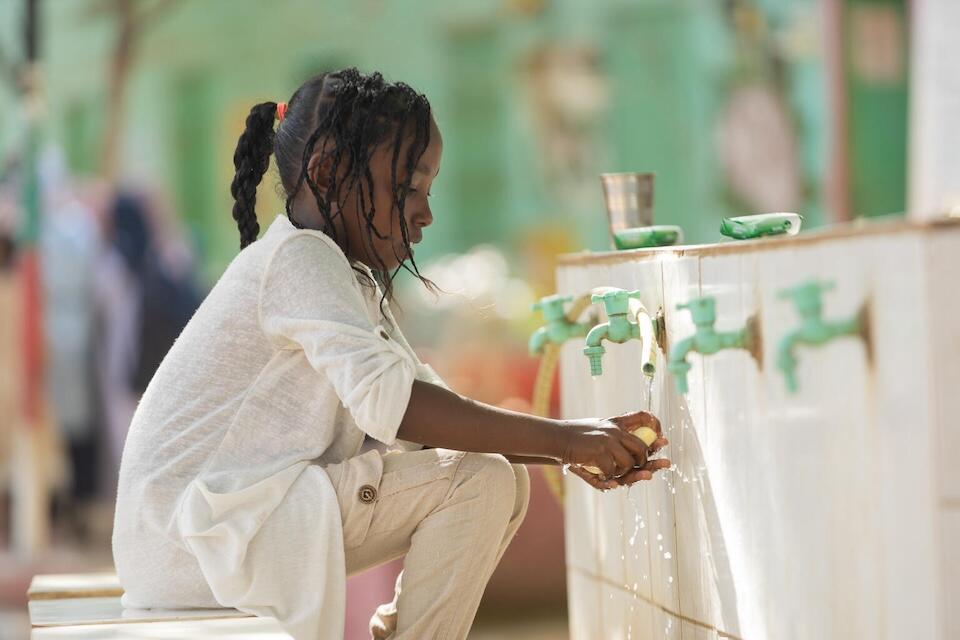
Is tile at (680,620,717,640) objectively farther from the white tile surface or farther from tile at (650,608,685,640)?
the white tile surface

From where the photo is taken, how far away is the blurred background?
6523 millimetres

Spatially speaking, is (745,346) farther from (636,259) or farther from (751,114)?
(751,114)

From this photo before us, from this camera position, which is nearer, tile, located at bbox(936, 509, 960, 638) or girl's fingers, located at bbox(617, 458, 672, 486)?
tile, located at bbox(936, 509, 960, 638)

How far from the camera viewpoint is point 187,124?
279 inches

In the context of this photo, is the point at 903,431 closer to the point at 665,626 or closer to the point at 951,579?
the point at 951,579

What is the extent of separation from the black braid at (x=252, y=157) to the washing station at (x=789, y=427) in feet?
1.68

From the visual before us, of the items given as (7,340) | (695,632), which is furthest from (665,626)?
(7,340)

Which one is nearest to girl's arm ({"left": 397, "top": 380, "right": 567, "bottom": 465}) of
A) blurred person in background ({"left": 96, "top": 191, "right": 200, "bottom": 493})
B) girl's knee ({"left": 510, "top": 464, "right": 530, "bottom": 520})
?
girl's knee ({"left": 510, "top": 464, "right": 530, "bottom": 520})

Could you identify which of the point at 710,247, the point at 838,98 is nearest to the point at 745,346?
the point at 710,247

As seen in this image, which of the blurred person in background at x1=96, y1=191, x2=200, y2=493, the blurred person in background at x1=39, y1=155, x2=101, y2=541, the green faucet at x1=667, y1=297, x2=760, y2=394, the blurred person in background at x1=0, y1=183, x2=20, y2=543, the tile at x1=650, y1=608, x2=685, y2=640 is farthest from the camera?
the blurred person in background at x1=96, y1=191, x2=200, y2=493

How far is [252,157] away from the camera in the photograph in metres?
2.34

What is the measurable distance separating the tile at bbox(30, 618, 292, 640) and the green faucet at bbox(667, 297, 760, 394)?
0.59 metres

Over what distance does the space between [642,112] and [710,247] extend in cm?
565

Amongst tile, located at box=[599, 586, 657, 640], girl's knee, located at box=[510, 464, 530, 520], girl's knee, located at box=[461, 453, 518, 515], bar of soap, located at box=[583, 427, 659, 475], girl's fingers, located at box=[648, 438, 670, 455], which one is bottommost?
tile, located at box=[599, 586, 657, 640]
